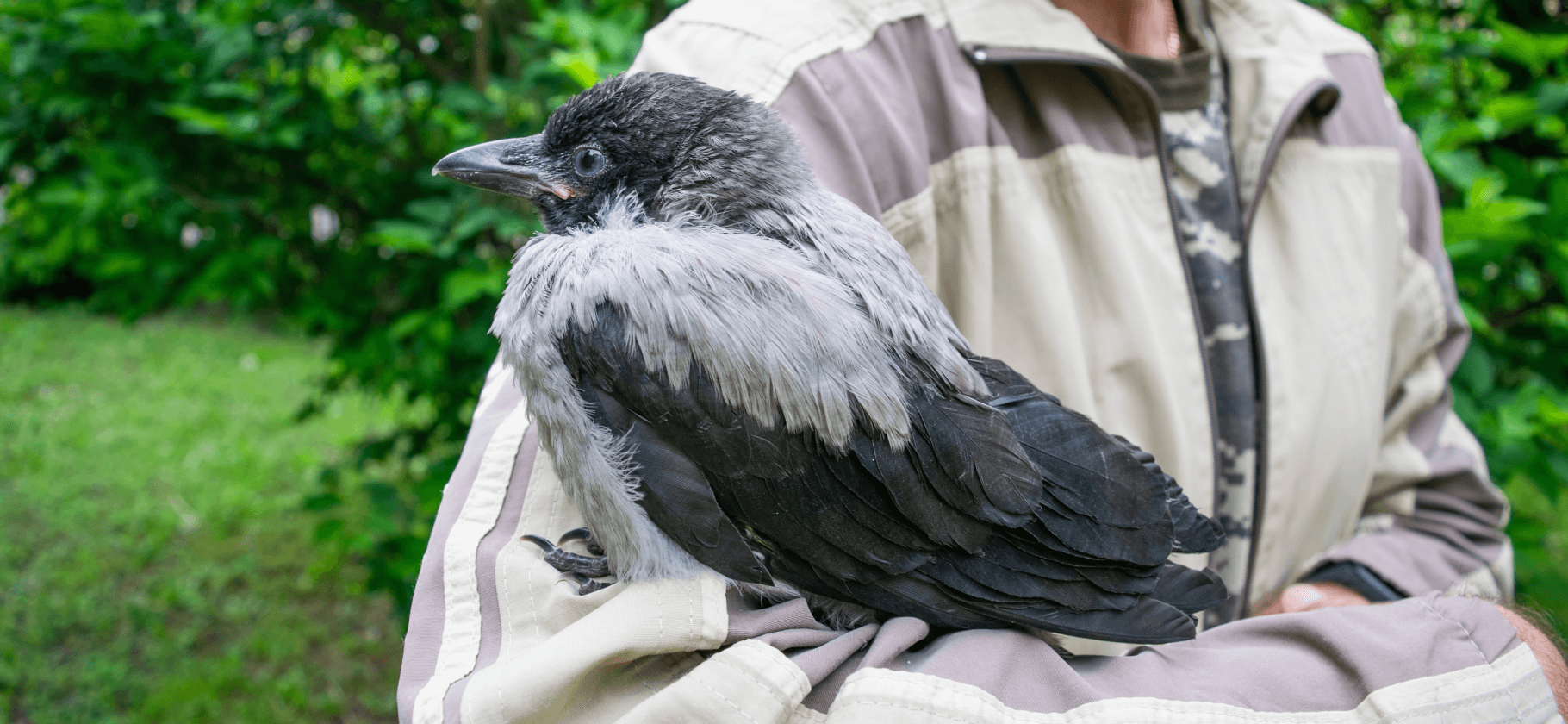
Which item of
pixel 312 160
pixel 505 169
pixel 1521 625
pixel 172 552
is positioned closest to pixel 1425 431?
pixel 1521 625

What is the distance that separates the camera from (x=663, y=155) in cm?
151

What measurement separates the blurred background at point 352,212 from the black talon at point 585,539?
1333 millimetres

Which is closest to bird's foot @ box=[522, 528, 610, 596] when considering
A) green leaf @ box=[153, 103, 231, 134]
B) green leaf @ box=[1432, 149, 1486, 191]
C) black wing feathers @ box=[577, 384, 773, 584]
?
black wing feathers @ box=[577, 384, 773, 584]

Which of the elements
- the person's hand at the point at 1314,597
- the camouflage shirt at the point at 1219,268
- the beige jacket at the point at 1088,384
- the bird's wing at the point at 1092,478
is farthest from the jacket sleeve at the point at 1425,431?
the bird's wing at the point at 1092,478

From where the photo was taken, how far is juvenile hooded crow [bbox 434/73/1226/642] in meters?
1.31

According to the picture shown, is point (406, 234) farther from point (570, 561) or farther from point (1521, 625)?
point (1521, 625)

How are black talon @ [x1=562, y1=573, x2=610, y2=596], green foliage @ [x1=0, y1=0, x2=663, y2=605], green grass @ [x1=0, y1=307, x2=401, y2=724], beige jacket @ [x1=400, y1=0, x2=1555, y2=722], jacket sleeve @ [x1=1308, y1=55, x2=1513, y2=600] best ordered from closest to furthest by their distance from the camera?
1. beige jacket @ [x1=400, y1=0, x2=1555, y2=722]
2. black talon @ [x1=562, y1=573, x2=610, y2=596]
3. jacket sleeve @ [x1=1308, y1=55, x2=1513, y2=600]
4. green foliage @ [x1=0, y1=0, x2=663, y2=605]
5. green grass @ [x1=0, y1=307, x2=401, y2=724]

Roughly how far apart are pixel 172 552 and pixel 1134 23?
5.91 metres

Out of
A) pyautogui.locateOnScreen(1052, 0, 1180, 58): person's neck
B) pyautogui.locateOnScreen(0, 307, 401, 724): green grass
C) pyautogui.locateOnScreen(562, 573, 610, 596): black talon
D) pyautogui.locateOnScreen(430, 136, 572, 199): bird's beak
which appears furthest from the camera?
pyautogui.locateOnScreen(0, 307, 401, 724): green grass

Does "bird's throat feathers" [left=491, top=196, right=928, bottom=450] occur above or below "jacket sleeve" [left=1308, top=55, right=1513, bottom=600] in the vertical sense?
above

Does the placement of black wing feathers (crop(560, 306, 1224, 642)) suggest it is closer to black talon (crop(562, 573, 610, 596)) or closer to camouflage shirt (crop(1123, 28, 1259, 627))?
black talon (crop(562, 573, 610, 596))

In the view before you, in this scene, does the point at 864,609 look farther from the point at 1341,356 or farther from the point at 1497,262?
the point at 1497,262

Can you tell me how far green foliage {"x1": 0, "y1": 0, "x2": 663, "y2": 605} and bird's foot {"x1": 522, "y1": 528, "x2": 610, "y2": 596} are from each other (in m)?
1.43

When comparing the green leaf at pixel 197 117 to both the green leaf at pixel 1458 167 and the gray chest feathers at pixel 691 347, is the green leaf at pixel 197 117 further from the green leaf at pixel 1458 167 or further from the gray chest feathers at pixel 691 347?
the green leaf at pixel 1458 167
